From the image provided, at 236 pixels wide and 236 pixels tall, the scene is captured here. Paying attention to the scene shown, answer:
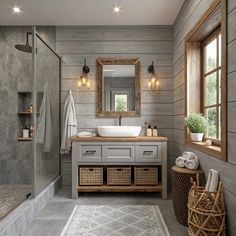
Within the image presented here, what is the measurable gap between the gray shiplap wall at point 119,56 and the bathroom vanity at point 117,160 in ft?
1.85

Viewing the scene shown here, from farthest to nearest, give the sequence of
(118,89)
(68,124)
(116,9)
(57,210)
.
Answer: (118,89)
(68,124)
(116,9)
(57,210)

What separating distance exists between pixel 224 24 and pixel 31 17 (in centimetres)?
265

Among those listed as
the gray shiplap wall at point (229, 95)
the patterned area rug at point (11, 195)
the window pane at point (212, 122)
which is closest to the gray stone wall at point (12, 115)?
the patterned area rug at point (11, 195)

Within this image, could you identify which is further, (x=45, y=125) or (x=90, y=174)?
(x=90, y=174)

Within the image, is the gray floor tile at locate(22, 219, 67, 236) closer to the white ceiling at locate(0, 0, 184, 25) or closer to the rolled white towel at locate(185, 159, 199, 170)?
the rolled white towel at locate(185, 159, 199, 170)

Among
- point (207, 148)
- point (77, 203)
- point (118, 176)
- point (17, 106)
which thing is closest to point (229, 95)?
point (207, 148)

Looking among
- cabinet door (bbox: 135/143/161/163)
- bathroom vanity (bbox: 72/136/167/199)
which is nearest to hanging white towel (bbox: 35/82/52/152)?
bathroom vanity (bbox: 72/136/167/199)

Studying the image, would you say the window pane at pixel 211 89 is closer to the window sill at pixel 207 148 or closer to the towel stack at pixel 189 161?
the window sill at pixel 207 148

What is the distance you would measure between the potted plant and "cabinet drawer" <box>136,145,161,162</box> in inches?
25.1

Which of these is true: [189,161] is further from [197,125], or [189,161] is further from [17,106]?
[17,106]

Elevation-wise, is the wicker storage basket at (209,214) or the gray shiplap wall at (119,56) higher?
the gray shiplap wall at (119,56)

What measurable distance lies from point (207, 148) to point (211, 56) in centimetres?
104

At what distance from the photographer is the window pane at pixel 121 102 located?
11.7ft

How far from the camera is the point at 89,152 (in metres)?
3.10
